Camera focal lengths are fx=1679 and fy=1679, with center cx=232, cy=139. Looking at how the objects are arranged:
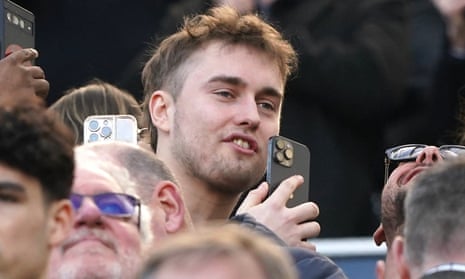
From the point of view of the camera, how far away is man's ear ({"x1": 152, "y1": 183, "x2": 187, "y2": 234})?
16.6ft

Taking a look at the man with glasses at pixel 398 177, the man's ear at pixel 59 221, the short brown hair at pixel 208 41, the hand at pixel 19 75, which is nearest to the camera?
the man's ear at pixel 59 221

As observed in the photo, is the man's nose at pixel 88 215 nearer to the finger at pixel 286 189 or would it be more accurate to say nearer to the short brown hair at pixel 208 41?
A: the finger at pixel 286 189

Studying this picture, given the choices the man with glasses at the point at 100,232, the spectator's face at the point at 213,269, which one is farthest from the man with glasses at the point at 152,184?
the spectator's face at the point at 213,269

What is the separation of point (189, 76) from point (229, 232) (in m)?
2.63

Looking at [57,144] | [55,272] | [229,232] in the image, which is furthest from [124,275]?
[229,232]

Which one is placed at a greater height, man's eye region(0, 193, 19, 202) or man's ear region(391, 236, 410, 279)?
man's eye region(0, 193, 19, 202)

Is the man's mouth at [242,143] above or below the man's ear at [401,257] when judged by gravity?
above

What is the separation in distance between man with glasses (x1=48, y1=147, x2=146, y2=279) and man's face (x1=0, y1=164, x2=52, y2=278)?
421mm

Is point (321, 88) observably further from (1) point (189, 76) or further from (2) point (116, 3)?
(1) point (189, 76)

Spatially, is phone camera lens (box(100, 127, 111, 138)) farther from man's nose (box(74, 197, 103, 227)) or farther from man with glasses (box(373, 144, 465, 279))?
man's nose (box(74, 197, 103, 227))

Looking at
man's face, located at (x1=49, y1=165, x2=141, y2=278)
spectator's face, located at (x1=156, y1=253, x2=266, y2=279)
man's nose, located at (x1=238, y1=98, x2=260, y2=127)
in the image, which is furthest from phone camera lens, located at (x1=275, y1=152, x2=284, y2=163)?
spectator's face, located at (x1=156, y1=253, x2=266, y2=279)

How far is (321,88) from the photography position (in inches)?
323

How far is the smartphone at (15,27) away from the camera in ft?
19.0

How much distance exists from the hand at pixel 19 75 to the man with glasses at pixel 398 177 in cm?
120
